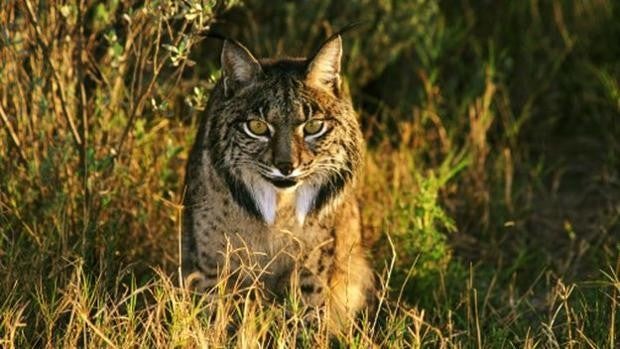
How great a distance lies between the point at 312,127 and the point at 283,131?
0.44 ft

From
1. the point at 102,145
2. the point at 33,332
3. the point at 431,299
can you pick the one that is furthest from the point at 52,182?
the point at 431,299

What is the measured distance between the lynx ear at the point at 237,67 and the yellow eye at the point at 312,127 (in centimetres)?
31

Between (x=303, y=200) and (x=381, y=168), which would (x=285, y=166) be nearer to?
(x=303, y=200)

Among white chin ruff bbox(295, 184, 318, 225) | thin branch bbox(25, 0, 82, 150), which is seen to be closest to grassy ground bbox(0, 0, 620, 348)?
thin branch bbox(25, 0, 82, 150)

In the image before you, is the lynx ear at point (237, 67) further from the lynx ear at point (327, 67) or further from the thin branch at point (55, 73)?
the thin branch at point (55, 73)

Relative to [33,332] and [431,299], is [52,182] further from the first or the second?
[431,299]

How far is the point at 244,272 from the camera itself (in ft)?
18.3

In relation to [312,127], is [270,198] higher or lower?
lower

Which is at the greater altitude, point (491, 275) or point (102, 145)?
point (102, 145)

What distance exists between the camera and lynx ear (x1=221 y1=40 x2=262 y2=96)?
551 cm

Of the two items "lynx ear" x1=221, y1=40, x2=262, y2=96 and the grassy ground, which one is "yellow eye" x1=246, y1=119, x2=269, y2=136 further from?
the grassy ground

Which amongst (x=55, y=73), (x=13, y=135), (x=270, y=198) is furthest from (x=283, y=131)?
(x=13, y=135)

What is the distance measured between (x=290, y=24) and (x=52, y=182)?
2208 millimetres

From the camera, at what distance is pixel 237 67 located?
557cm
